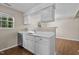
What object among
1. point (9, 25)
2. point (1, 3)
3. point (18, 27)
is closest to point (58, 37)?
point (18, 27)

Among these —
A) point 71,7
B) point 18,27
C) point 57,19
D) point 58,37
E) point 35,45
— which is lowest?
point 35,45

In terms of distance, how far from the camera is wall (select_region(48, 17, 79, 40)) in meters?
1.10

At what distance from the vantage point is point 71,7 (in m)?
1.11

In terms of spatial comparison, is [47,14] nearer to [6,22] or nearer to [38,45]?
[38,45]

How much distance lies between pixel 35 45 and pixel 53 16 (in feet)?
1.60

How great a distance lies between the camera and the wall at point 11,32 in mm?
1162

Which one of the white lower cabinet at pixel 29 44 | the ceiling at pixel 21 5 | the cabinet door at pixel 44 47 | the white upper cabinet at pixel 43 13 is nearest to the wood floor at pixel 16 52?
the white lower cabinet at pixel 29 44

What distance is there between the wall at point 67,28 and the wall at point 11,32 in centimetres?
48

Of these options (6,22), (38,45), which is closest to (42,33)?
(38,45)

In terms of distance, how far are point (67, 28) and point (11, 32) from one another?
2.64ft

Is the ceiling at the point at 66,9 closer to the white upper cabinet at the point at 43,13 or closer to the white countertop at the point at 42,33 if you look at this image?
the white upper cabinet at the point at 43,13

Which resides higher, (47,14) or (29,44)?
(47,14)

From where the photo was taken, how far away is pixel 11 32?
120cm
